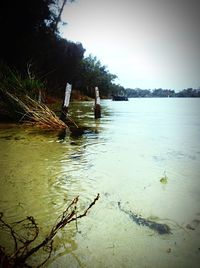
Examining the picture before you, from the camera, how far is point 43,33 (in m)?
24.4

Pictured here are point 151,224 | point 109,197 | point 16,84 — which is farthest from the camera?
point 16,84

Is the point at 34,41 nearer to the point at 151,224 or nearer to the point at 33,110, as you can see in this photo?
the point at 33,110

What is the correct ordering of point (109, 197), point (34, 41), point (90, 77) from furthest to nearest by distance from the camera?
point (90, 77)
point (34, 41)
point (109, 197)

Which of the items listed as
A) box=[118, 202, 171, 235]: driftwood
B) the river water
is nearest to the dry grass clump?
the river water

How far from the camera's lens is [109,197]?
10.3ft

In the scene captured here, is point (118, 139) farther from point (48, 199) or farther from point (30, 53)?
point (30, 53)

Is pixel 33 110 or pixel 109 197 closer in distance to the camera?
pixel 109 197

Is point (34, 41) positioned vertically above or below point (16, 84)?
above

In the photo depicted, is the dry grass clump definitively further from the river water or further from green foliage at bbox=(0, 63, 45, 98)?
the river water

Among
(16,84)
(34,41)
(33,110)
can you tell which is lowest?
(33,110)

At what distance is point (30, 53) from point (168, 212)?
882 inches

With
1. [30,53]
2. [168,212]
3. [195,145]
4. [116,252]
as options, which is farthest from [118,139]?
[30,53]

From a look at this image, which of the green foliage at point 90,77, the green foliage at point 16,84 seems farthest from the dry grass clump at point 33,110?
the green foliage at point 90,77

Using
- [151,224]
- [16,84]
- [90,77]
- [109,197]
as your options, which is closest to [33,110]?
[16,84]
